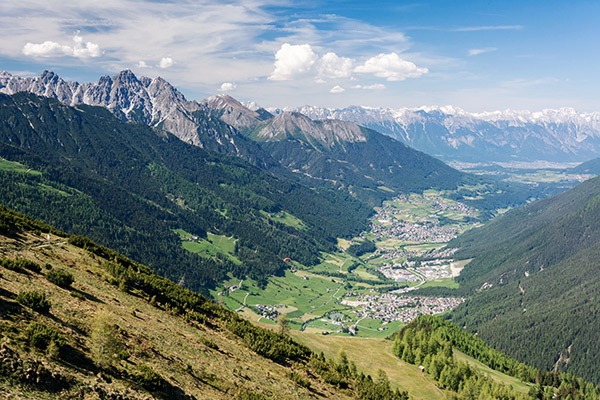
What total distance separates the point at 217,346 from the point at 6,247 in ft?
113

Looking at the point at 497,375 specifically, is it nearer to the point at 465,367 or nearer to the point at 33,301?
the point at 465,367

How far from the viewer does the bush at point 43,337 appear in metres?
32.2

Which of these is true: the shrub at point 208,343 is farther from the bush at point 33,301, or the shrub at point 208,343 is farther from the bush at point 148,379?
the bush at point 33,301

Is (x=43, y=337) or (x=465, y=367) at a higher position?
(x=43, y=337)

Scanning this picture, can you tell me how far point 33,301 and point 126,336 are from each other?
34.3 feet

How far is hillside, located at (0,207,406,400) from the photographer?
31.7m

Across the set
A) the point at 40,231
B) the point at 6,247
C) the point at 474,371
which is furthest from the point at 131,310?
the point at 474,371

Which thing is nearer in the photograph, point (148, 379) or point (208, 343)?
point (148, 379)

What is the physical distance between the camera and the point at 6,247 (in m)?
54.9

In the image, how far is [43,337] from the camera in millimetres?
32688

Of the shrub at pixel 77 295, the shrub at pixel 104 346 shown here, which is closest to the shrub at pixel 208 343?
the shrub at pixel 77 295

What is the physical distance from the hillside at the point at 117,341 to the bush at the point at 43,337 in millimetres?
84

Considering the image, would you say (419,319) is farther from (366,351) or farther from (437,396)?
(437,396)

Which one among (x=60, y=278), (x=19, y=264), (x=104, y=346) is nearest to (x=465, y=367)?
(x=104, y=346)
